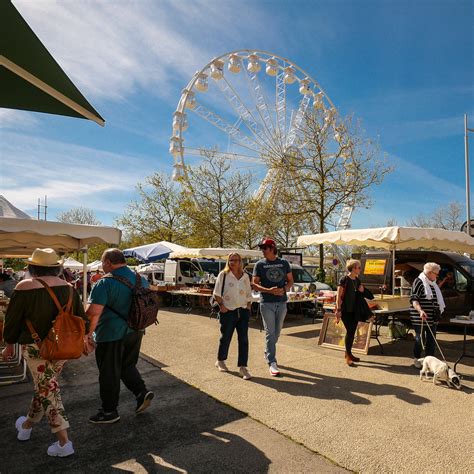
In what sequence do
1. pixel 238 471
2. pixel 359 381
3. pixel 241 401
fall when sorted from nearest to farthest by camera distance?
1. pixel 238 471
2. pixel 241 401
3. pixel 359 381

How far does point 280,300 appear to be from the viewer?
5.45 meters

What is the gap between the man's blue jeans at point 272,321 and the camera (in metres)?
5.41

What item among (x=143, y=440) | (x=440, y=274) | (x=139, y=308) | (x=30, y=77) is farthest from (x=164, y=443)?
(x=440, y=274)

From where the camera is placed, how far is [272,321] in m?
5.43

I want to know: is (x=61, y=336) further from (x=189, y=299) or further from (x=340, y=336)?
(x=189, y=299)

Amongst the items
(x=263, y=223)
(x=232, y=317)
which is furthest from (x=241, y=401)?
(x=263, y=223)

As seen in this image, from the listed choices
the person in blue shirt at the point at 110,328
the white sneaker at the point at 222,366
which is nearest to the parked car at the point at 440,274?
the white sneaker at the point at 222,366

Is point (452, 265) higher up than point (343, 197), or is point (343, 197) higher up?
point (343, 197)

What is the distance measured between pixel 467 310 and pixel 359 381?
4.97 m

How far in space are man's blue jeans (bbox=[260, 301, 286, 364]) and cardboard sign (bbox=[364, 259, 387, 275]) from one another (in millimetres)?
5230

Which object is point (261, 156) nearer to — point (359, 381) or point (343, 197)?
point (343, 197)

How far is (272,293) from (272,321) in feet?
1.25

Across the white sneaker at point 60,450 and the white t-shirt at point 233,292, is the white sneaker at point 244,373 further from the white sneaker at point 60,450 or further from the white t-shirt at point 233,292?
the white sneaker at point 60,450

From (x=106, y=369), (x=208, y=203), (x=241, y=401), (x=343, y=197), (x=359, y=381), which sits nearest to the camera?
(x=106, y=369)
